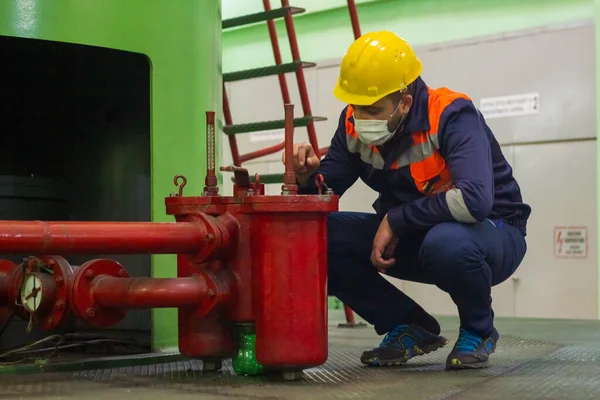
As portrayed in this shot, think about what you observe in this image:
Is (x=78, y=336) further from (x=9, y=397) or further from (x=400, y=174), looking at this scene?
(x=400, y=174)

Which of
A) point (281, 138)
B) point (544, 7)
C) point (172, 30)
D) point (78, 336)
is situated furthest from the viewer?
point (281, 138)

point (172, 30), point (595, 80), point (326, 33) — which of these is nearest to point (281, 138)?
point (326, 33)

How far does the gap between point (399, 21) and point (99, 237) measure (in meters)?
4.38

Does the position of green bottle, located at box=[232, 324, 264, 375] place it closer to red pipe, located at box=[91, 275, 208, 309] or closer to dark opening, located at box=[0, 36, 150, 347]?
red pipe, located at box=[91, 275, 208, 309]

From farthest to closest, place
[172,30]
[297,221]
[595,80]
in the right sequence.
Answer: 1. [595,80]
2. [172,30]
3. [297,221]

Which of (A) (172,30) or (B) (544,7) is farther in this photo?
(B) (544,7)

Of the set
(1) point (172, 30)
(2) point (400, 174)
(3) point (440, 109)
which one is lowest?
(2) point (400, 174)

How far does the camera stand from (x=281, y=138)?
20.2ft

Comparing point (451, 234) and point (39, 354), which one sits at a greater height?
point (451, 234)

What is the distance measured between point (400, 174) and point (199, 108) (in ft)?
2.32

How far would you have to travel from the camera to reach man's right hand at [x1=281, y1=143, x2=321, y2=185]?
2180 millimetres

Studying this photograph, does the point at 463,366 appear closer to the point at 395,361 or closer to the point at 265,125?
the point at 395,361

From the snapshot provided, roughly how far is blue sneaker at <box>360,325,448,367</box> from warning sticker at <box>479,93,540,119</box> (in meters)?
2.97

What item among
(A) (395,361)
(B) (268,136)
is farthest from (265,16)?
(B) (268,136)
